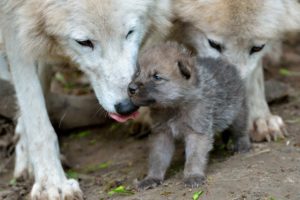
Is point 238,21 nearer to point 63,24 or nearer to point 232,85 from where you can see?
point 232,85

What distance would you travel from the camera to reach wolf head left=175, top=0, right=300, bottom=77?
470 cm

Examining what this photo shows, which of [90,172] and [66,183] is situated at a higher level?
[66,183]

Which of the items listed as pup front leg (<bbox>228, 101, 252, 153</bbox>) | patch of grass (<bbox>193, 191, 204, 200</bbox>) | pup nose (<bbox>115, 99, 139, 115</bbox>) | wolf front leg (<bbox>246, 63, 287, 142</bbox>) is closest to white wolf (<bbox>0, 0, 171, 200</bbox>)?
pup nose (<bbox>115, 99, 139, 115</bbox>)

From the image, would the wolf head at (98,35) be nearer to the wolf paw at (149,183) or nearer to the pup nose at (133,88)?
the pup nose at (133,88)

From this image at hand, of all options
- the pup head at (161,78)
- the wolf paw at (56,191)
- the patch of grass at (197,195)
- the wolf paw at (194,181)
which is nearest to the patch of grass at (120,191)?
the wolf paw at (56,191)

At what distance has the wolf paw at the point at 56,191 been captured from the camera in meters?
4.38

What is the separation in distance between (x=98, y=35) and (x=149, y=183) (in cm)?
99

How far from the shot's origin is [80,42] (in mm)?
4293

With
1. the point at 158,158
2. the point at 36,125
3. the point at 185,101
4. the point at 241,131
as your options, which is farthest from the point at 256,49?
the point at 36,125

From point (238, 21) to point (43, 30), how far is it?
134cm

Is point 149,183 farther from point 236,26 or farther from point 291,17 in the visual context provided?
point 291,17

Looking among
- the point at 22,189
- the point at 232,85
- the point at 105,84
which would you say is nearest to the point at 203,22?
the point at 232,85

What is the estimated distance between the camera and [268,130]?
5.18 m

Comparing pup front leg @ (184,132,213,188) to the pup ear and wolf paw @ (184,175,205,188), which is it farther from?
the pup ear
